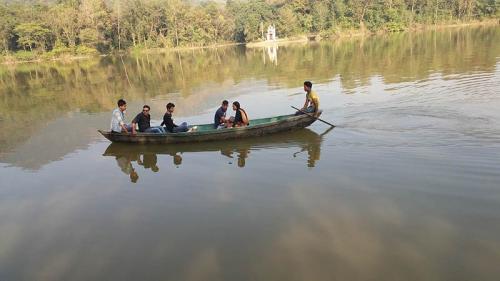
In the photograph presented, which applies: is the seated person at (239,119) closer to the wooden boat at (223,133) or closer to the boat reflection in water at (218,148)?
the wooden boat at (223,133)

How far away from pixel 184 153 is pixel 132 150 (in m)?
1.80

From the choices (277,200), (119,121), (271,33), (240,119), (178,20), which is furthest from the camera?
(178,20)

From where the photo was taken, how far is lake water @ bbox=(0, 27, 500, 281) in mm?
5262

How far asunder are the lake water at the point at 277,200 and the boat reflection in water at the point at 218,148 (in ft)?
0.20

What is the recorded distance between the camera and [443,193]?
661cm

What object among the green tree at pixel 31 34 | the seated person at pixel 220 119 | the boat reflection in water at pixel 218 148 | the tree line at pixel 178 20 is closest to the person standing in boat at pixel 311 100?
the boat reflection in water at pixel 218 148

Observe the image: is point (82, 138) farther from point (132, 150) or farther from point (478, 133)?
point (478, 133)

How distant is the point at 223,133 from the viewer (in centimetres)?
1080

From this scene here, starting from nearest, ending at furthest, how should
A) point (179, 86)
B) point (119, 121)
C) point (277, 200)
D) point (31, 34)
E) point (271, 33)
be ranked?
point (277, 200) < point (119, 121) < point (179, 86) < point (31, 34) < point (271, 33)

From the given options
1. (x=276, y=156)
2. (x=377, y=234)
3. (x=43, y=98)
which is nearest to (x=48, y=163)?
(x=276, y=156)

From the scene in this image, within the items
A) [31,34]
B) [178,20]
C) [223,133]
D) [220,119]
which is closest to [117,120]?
[220,119]

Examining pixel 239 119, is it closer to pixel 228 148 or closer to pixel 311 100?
pixel 228 148

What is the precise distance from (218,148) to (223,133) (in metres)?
0.48

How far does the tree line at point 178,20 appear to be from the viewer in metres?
62.6
